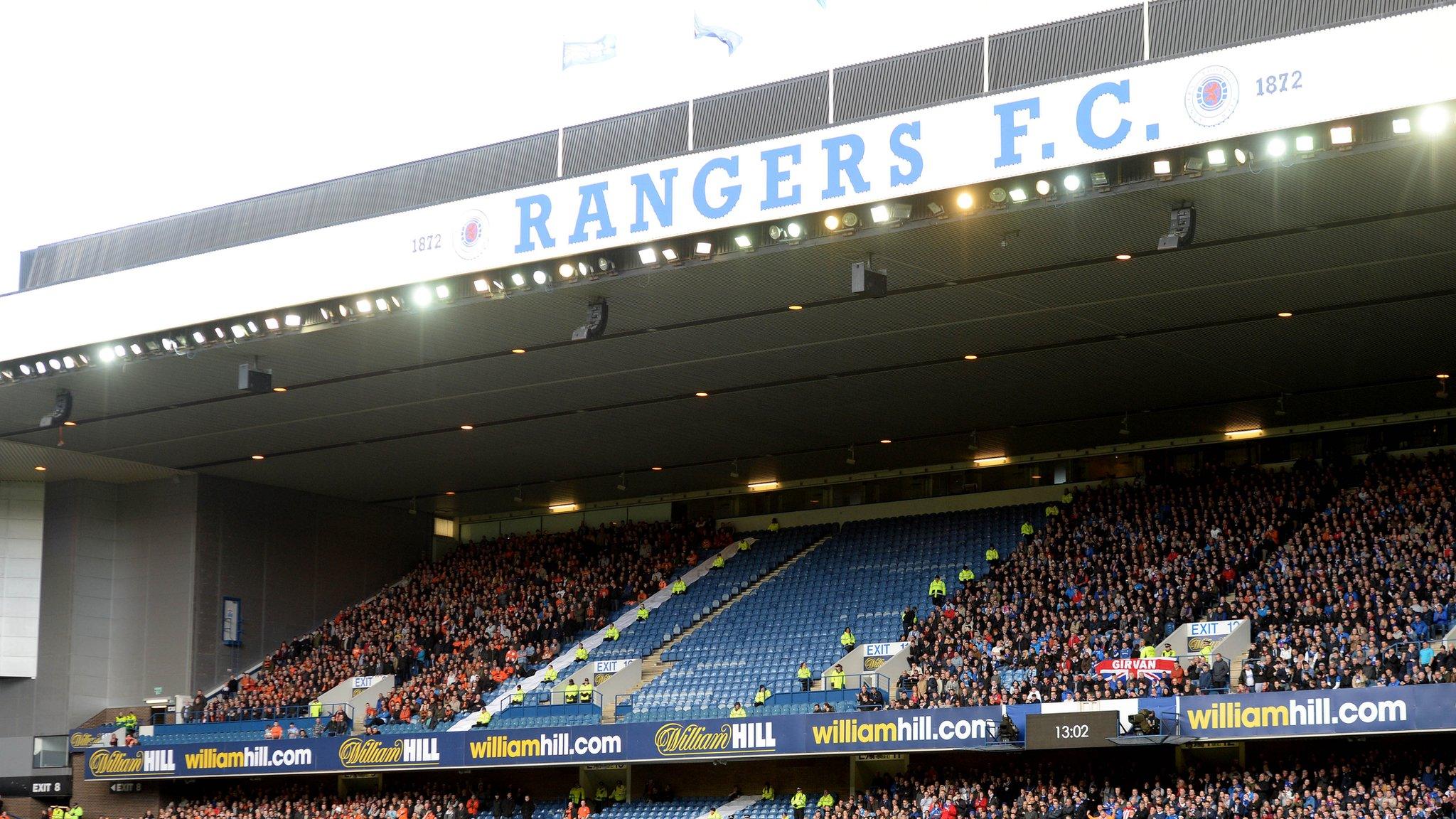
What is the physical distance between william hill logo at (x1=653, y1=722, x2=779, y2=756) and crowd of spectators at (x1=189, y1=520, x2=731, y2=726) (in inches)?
247

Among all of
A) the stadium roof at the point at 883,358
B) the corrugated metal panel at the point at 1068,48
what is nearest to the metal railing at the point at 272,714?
the stadium roof at the point at 883,358

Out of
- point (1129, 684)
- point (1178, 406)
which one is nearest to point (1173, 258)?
point (1129, 684)

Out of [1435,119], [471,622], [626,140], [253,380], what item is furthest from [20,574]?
[1435,119]

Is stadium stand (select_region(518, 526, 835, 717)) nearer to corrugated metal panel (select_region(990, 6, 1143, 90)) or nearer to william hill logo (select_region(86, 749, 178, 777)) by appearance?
william hill logo (select_region(86, 749, 178, 777))

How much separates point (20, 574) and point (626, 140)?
2237 cm

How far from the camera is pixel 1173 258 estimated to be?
24984 mm

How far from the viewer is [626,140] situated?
86.1 ft

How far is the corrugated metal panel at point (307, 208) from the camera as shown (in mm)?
27375

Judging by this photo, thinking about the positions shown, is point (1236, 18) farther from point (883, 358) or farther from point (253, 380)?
point (253, 380)

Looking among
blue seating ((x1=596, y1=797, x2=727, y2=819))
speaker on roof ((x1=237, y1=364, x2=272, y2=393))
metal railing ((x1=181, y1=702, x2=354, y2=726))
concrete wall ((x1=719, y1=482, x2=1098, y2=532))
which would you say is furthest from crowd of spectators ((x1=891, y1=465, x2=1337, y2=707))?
metal railing ((x1=181, y1=702, x2=354, y2=726))

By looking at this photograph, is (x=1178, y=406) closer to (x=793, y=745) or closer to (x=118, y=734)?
(x=793, y=745)

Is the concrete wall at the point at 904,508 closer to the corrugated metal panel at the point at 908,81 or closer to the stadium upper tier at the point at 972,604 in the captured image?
the stadium upper tier at the point at 972,604

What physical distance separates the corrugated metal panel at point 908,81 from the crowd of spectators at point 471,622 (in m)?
17.5

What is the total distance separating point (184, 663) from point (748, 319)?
1980 cm
